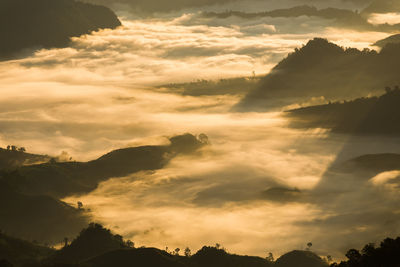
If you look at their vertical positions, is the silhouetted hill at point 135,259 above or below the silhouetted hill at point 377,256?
above

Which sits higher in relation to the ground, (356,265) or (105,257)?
(105,257)

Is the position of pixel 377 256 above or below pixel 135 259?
below

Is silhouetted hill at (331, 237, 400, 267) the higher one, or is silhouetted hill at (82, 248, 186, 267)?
silhouetted hill at (82, 248, 186, 267)

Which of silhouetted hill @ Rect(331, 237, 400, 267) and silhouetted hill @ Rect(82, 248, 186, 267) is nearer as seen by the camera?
silhouetted hill @ Rect(331, 237, 400, 267)

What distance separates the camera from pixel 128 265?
191250mm

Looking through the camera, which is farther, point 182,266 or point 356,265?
point 182,266

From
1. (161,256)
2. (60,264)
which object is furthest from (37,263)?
(161,256)

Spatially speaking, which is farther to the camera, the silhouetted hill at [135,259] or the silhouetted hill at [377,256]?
the silhouetted hill at [135,259]

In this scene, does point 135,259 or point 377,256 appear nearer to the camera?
point 377,256

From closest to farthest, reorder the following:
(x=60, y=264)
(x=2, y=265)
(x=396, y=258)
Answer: (x=396, y=258) < (x=2, y=265) < (x=60, y=264)

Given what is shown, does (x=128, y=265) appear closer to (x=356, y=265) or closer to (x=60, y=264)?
(x=60, y=264)

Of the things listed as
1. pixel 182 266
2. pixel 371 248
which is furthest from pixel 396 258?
pixel 182 266

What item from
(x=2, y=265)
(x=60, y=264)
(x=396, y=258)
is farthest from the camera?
(x=60, y=264)

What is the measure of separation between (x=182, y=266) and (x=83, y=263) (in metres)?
26.3
